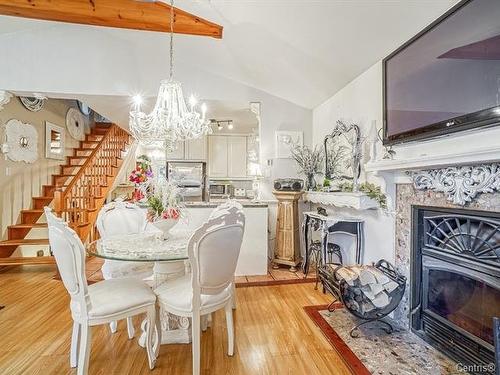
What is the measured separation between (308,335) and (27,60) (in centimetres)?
460

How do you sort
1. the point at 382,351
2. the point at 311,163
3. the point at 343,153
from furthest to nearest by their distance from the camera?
the point at 311,163 → the point at 343,153 → the point at 382,351

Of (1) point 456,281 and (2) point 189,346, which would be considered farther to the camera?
(2) point 189,346

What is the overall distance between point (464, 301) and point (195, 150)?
4.90m

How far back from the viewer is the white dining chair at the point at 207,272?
162cm

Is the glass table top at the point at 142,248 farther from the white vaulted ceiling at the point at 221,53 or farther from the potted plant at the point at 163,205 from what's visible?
the white vaulted ceiling at the point at 221,53

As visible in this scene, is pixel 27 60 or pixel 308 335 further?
pixel 27 60

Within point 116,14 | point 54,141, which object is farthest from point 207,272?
point 54,141

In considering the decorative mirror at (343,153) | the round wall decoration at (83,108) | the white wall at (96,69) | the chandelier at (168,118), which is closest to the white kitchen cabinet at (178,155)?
the white wall at (96,69)

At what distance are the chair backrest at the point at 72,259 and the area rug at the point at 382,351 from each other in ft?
5.74

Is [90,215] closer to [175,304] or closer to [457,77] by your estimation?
[175,304]

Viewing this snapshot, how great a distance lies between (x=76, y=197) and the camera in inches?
167

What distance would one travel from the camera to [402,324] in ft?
7.39

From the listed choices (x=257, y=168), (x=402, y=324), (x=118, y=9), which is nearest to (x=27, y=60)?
(x=118, y=9)

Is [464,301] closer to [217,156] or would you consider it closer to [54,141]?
[217,156]
